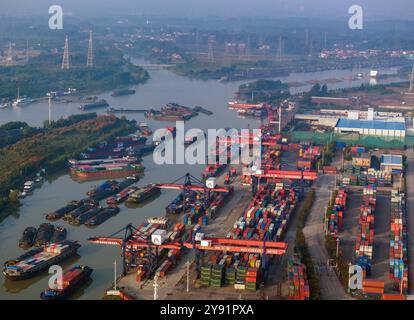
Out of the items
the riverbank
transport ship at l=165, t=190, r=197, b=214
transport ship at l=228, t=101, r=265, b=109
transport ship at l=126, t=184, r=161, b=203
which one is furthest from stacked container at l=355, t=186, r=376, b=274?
transport ship at l=228, t=101, r=265, b=109

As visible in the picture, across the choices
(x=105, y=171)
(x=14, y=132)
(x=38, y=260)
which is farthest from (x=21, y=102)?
(x=38, y=260)

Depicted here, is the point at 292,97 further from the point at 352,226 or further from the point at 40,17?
the point at 40,17

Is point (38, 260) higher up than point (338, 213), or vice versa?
point (338, 213)

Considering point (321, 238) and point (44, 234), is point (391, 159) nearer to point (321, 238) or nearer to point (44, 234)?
point (321, 238)

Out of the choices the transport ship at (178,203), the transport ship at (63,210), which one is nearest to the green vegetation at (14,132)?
the transport ship at (63,210)

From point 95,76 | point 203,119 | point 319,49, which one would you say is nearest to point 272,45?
point 319,49
